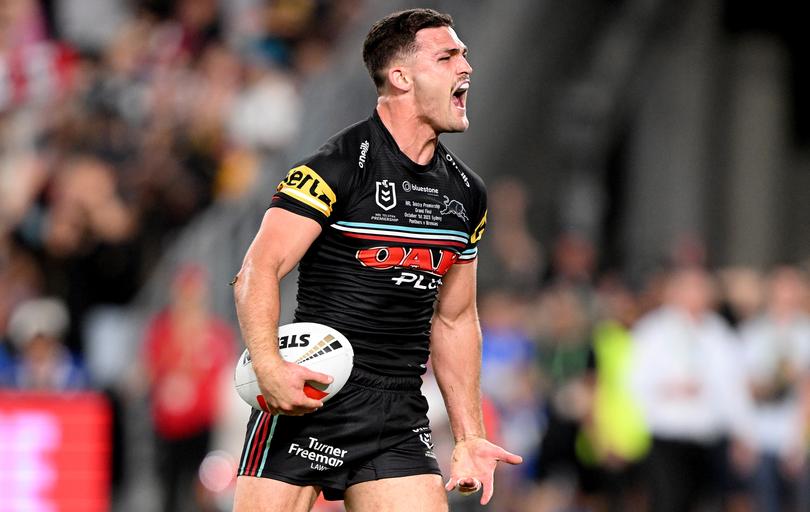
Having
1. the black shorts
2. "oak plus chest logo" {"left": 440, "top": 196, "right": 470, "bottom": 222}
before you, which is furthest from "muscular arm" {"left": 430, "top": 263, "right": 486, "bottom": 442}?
the black shorts

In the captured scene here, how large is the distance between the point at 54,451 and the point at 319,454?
7.25 meters

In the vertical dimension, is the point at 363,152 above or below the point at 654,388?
above

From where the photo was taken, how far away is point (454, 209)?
20.9 ft

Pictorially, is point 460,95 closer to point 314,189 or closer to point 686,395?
point 314,189

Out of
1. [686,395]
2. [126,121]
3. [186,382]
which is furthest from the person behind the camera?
[126,121]

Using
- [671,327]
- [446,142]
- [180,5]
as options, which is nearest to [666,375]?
[671,327]

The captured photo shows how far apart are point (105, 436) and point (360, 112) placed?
13.0ft

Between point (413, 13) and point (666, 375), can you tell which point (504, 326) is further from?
point (413, 13)

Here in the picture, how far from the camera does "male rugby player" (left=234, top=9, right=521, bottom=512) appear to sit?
6.10m

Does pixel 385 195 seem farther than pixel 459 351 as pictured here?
No

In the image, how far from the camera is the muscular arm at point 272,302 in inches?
227

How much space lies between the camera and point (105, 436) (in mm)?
13172

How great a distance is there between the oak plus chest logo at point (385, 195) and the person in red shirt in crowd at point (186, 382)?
6860mm

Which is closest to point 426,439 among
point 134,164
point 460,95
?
point 460,95
